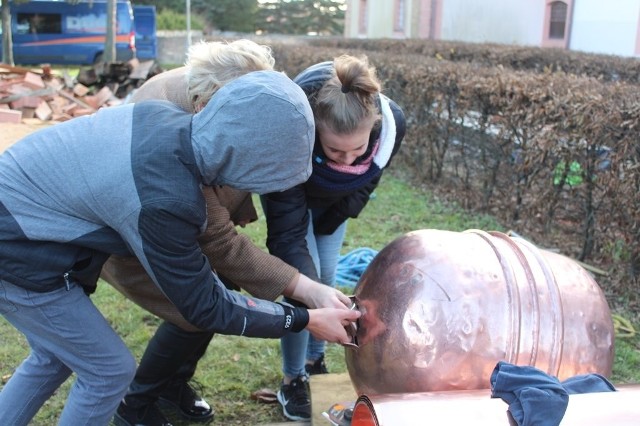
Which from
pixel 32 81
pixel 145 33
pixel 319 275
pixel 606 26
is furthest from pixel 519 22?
pixel 319 275

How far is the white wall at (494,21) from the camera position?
65.1 feet

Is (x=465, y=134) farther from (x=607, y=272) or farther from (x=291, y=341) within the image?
(x=291, y=341)

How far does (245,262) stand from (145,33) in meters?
25.8

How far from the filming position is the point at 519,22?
66.5 ft

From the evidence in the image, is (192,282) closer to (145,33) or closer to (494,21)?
(494,21)

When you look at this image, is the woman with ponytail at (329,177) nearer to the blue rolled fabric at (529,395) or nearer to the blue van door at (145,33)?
the blue rolled fabric at (529,395)

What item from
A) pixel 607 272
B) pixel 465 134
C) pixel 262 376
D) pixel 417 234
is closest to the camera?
pixel 417 234

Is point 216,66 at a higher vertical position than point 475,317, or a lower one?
higher

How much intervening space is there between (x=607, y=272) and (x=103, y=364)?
3.60 meters

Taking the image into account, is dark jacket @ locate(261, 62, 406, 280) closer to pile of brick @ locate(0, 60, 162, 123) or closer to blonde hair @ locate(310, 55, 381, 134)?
blonde hair @ locate(310, 55, 381, 134)

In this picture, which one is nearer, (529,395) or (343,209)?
(529,395)

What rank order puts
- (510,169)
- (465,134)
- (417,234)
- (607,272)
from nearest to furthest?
(417,234), (607,272), (510,169), (465,134)

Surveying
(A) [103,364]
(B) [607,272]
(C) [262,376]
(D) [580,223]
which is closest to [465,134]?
(D) [580,223]

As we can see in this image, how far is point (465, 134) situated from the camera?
22.5 feet
